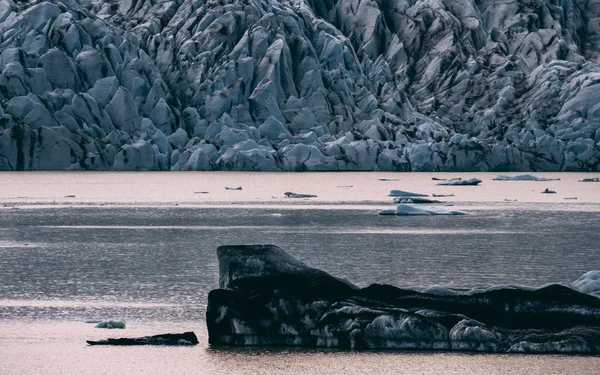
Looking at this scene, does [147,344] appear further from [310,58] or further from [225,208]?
[310,58]

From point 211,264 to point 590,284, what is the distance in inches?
291

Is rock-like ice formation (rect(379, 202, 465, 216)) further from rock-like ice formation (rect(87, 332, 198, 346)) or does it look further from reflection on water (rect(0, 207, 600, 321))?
rock-like ice formation (rect(87, 332, 198, 346))

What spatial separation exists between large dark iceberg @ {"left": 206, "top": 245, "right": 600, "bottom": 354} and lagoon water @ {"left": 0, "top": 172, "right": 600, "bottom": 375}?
0.22 meters

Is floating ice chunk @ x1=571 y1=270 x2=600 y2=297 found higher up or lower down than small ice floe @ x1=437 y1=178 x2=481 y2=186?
higher up

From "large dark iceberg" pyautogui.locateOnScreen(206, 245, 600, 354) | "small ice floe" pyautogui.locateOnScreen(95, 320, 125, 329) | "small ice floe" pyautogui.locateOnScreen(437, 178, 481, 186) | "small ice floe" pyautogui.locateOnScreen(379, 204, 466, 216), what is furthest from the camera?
"small ice floe" pyautogui.locateOnScreen(437, 178, 481, 186)

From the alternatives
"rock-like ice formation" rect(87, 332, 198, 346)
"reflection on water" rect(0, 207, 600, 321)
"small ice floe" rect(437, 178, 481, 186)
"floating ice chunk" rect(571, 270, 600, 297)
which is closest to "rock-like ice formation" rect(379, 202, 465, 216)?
"reflection on water" rect(0, 207, 600, 321)

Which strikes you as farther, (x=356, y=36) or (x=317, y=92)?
(x=356, y=36)

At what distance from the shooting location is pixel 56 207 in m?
39.0

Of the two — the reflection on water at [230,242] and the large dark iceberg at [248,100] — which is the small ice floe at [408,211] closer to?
the reflection on water at [230,242]

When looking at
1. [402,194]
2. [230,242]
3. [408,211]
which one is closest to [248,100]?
[402,194]

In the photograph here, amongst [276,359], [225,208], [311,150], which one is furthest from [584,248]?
[311,150]

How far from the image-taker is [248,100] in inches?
2611

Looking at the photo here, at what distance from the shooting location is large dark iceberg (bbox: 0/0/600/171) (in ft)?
205

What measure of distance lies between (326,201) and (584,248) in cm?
2465
